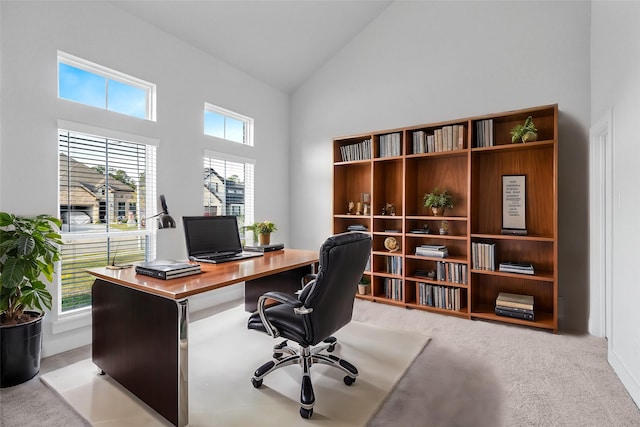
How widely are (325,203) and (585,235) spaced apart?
2.94 meters

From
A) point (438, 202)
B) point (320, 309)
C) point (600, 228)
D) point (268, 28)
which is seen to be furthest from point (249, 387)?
point (268, 28)

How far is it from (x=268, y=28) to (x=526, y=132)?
2.97 meters

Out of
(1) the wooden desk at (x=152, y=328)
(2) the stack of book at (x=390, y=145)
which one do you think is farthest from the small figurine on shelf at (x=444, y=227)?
(1) the wooden desk at (x=152, y=328)

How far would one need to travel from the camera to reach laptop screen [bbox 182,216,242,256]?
265cm

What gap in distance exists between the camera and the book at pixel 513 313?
122 inches

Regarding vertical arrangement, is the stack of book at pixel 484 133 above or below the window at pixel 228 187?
above

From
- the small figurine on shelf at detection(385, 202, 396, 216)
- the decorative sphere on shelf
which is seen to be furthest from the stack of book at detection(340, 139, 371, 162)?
the decorative sphere on shelf

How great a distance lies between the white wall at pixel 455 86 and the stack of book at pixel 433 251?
42.3 inches

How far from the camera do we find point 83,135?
278cm

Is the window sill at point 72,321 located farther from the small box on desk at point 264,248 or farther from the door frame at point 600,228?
the door frame at point 600,228

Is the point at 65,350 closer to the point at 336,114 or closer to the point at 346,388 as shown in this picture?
the point at 346,388

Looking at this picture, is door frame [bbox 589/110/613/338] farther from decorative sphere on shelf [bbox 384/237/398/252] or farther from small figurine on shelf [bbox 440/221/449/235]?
decorative sphere on shelf [bbox 384/237/398/252]

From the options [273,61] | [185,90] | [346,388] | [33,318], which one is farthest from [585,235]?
[33,318]

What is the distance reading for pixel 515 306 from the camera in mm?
3180
